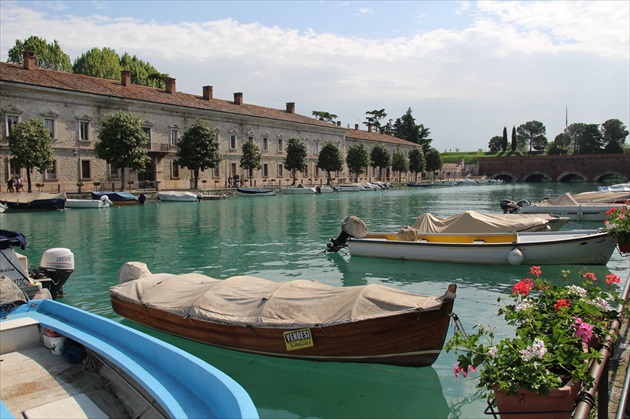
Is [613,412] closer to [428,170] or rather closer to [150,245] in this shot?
[150,245]

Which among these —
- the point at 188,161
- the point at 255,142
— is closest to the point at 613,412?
the point at 188,161

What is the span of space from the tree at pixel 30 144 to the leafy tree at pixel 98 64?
3672 cm

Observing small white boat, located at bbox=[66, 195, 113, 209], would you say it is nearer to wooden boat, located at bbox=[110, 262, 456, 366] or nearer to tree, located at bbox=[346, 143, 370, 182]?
wooden boat, located at bbox=[110, 262, 456, 366]

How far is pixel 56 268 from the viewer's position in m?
11.9

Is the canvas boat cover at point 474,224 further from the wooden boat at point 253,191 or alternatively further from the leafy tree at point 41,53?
the leafy tree at point 41,53

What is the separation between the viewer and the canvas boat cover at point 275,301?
7359mm

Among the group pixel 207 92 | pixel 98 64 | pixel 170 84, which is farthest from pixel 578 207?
Answer: pixel 98 64

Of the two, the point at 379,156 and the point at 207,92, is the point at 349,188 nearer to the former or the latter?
the point at 379,156

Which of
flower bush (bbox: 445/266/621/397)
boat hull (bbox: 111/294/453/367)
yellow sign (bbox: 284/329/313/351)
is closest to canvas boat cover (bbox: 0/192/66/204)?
boat hull (bbox: 111/294/453/367)

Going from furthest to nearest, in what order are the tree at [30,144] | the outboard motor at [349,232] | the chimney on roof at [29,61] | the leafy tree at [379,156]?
the leafy tree at [379,156] < the chimney on roof at [29,61] < the tree at [30,144] < the outboard motor at [349,232]

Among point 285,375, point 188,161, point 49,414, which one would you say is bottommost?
point 285,375

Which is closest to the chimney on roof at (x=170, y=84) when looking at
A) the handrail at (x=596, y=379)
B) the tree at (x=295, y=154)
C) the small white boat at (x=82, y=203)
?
the tree at (x=295, y=154)

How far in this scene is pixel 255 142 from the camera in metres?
65.6

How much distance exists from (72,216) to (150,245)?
1521 centimetres
